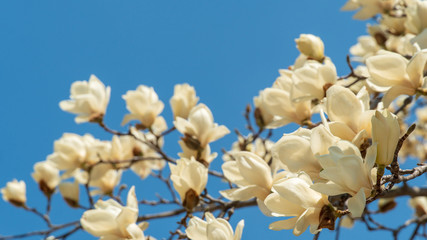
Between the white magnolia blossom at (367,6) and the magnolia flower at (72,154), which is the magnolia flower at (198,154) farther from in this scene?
the white magnolia blossom at (367,6)

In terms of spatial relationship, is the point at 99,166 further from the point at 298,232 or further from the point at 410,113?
the point at 410,113

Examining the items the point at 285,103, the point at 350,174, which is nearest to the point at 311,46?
the point at 285,103

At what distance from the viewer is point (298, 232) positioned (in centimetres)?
88

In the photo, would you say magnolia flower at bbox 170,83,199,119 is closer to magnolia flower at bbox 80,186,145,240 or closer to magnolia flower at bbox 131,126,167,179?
magnolia flower at bbox 131,126,167,179

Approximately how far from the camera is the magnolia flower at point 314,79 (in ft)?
4.46

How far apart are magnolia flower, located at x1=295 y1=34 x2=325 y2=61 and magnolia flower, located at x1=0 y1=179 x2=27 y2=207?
1.72m

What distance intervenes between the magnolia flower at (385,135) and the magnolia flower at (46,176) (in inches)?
73.6

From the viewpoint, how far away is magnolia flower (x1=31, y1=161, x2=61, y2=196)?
7.57 feet

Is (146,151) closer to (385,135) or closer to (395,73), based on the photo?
(395,73)

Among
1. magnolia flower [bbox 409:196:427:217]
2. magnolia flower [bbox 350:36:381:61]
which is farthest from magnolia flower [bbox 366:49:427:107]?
magnolia flower [bbox 409:196:427:217]

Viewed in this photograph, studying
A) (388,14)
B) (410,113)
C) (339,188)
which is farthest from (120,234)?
(410,113)

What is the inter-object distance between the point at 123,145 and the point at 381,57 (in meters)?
1.58

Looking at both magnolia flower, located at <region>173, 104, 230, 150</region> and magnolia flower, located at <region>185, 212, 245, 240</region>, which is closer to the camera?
magnolia flower, located at <region>185, 212, 245, 240</region>

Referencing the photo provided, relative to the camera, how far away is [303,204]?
0.88 meters
